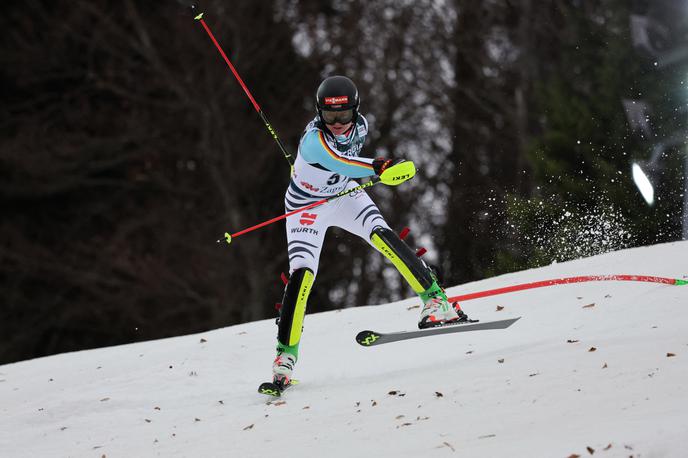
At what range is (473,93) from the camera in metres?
19.9

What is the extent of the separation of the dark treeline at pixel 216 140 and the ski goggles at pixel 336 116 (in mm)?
10329

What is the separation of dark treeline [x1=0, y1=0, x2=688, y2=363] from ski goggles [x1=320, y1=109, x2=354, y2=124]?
10329 millimetres

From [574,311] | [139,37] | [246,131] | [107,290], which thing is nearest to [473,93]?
[246,131]

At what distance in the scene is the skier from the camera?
23.3 ft

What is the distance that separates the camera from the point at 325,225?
7438 mm

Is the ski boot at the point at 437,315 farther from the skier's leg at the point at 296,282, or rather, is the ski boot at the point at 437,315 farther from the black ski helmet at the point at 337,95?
the black ski helmet at the point at 337,95

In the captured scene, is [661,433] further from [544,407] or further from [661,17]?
[661,17]

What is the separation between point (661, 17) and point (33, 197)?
11.5m

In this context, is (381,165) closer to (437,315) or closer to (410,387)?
(437,315)

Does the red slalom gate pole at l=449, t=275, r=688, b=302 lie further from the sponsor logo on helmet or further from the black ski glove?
the sponsor logo on helmet

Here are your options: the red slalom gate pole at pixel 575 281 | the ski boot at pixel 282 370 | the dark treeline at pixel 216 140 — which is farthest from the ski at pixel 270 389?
the dark treeline at pixel 216 140

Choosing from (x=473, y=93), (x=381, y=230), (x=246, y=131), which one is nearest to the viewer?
(x=381, y=230)

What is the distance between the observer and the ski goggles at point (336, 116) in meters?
7.04

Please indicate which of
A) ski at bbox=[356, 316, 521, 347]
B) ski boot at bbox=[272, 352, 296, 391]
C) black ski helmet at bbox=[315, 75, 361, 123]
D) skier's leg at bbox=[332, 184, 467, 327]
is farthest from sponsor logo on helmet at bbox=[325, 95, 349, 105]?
ski boot at bbox=[272, 352, 296, 391]
